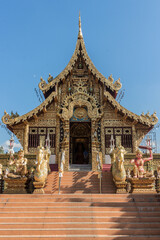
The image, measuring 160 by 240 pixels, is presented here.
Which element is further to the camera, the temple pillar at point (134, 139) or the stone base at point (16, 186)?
the temple pillar at point (134, 139)

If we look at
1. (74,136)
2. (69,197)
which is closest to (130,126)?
(74,136)

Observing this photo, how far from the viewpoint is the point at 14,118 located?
13.2 m

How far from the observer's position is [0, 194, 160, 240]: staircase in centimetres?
569

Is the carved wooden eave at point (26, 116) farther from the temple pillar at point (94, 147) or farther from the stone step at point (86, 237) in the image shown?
the stone step at point (86, 237)

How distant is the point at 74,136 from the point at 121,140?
449 centimetres

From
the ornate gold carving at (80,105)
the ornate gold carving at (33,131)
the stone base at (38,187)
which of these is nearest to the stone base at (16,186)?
the stone base at (38,187)

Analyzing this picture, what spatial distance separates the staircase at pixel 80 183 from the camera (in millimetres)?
9586

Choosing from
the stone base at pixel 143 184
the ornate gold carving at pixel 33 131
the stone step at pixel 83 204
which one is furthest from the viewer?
the ornate gold carving at pixel 33 131

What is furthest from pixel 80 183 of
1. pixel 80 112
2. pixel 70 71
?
pixel 70 71

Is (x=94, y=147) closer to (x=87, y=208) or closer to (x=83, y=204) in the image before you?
(x=83, y=204)

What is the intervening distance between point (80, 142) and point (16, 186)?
30.7ft

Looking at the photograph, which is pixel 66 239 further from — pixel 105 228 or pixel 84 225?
pixel 105 228

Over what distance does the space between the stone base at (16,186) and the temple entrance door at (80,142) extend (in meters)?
7.15

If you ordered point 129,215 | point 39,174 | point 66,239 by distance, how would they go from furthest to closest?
point 39,174
point 129,215
point 66,239
